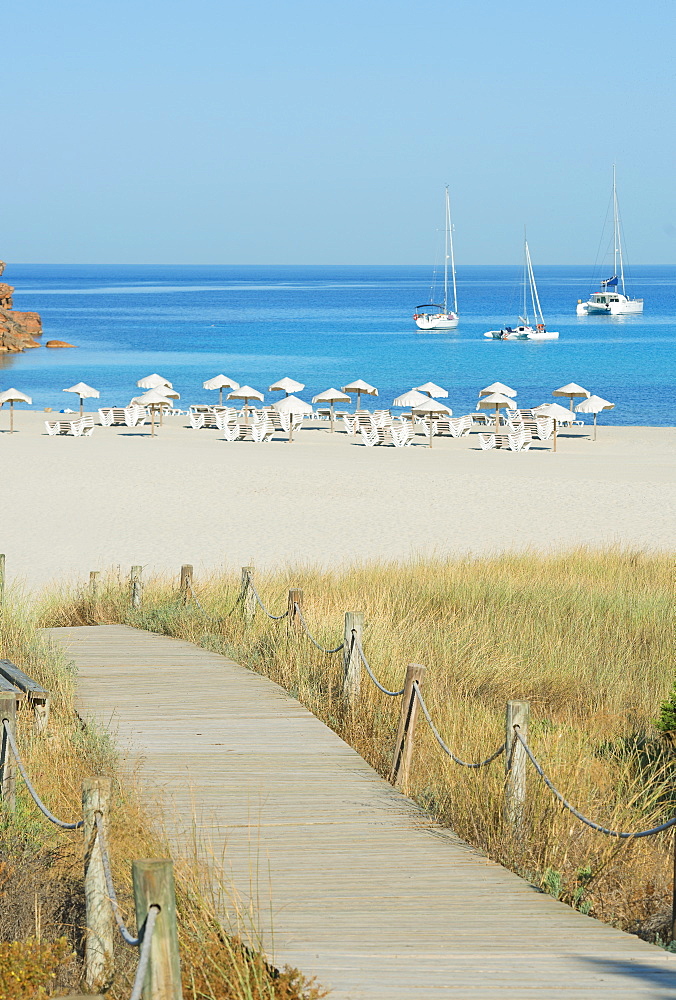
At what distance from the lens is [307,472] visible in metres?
24.7

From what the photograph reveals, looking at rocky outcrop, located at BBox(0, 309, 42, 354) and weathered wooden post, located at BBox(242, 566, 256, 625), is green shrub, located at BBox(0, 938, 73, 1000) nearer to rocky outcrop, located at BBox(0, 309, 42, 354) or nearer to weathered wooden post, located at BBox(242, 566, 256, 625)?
weathered wooden post, located at BBox(242, 566, 256, 625)

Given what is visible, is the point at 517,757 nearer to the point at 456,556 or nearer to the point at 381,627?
the point at 381,627

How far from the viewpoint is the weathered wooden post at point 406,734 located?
5492 millimetres

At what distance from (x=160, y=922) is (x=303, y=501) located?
18139 mm

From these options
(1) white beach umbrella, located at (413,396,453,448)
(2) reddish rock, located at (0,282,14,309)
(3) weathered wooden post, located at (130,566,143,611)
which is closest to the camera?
(3) weathered wooden post, located at (130,566,143,611)

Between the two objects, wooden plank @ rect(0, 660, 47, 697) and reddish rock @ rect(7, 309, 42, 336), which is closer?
wooden plank @ rect(0, 660, 47, 697)

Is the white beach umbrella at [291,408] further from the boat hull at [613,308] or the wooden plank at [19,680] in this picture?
the boat hull at [613,308]

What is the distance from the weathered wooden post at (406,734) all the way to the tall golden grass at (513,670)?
85mm

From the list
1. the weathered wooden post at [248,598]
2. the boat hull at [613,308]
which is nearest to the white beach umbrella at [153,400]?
the weathered wooden post at [248,598]

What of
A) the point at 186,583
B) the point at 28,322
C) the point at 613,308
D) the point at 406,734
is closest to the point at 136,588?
the point at 186,583

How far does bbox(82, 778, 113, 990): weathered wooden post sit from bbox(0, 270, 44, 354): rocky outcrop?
2916 inches

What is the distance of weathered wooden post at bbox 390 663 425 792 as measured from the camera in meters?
5.49

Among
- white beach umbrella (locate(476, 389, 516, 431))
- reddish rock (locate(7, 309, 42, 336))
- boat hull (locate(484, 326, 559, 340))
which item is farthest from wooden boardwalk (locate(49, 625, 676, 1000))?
boat hull (locate(484, 326, 559, 340))

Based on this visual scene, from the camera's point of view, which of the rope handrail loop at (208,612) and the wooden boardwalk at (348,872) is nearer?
the wooden boardwalk at (348,872)
